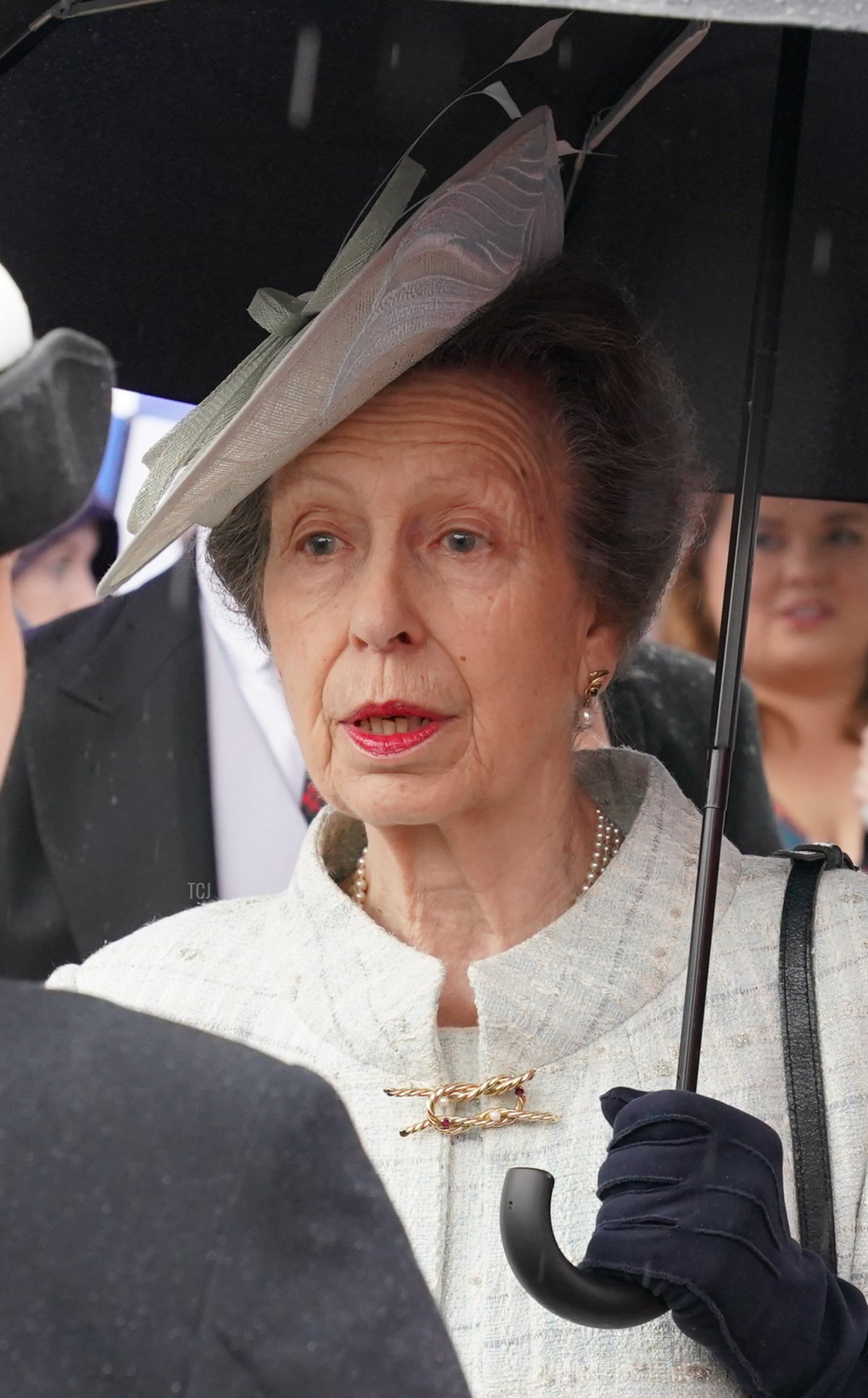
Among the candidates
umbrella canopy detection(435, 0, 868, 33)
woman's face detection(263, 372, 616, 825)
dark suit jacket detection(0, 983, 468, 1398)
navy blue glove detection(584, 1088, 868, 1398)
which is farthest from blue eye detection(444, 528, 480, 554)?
dark suit jacket detection(0, 983, 468, 1398)

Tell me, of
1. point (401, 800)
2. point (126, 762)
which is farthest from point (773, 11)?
point (126, 762)

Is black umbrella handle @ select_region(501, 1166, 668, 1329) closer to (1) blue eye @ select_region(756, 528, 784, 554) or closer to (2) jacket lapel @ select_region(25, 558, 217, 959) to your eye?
(2) jacket lapel @ select_region(25, 558, 217, 959)

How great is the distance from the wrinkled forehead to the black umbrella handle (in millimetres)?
993

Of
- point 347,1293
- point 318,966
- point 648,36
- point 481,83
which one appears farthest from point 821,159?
point 347,1293

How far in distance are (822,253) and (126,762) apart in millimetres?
2309

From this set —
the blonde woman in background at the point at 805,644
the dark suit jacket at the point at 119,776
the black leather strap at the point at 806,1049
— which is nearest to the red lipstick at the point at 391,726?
the black leather strap at the point at 806,1049

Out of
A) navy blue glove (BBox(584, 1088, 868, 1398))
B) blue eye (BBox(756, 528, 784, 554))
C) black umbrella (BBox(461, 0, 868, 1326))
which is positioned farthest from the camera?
blue eye (BBox(756, 528, 784, 554))

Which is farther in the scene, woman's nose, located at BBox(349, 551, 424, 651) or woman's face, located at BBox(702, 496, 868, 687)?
woman's face, located at BBox(702, 496, 868, 687)

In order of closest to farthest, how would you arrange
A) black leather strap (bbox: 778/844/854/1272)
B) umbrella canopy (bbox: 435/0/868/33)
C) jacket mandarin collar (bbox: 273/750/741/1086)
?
umbrella canopy (bbox: 435/0/868/33) < black leather strap (bbox: 778/844/854/1272) < jacket mandarin collar (bbox: 273/750/741/1086)

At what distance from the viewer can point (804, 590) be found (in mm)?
4332

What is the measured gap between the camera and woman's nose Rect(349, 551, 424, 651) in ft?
7.68

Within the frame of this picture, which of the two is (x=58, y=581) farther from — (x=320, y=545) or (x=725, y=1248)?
(x=725, y=1248)

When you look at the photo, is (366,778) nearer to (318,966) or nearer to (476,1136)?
(318,966)

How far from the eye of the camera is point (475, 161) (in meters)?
2.33
